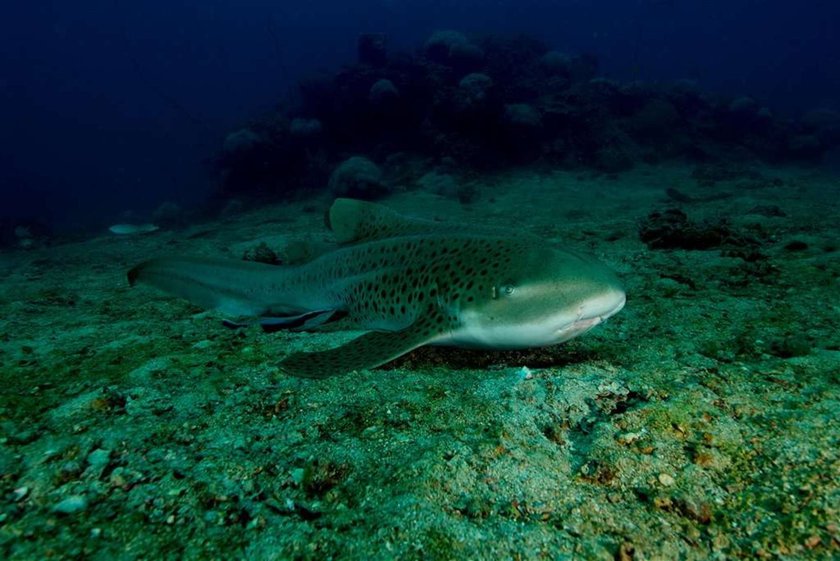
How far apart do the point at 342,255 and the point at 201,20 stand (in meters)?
154

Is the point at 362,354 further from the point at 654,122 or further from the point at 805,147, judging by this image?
the point at 805,147

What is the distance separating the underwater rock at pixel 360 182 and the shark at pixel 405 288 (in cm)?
1210

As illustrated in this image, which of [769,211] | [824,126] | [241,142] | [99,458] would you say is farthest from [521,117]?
[824,126]

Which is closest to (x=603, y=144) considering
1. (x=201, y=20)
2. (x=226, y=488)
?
(x=226, y=488)

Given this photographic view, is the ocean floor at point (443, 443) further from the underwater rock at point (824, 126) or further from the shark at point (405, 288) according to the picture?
the underwater rock at point (824, 126)

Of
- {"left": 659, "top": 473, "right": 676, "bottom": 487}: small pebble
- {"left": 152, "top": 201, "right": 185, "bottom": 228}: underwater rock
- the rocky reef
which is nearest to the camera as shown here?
{"left": 659, "top": 473, "right": 676, "bottom": 487}: small pebble

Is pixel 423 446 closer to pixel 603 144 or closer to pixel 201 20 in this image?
pixel 603 144

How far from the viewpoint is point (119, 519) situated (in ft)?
5.01

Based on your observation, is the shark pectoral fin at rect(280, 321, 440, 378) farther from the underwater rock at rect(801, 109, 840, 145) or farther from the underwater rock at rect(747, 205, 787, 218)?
the underwater rock at rect(801, 109, 840, 145)

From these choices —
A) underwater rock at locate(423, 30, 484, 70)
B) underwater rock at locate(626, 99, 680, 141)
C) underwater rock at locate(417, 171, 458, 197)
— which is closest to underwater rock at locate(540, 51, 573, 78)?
underwater rock at locate(423, 30, 484, 70)

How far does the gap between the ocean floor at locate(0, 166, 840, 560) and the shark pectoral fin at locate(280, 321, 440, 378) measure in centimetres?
11

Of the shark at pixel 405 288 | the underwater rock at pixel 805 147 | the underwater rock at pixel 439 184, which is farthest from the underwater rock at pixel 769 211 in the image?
the underwater rock at pixel 805 147

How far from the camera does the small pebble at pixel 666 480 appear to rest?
1.75 metres

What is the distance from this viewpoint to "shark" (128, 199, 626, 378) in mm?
2535
